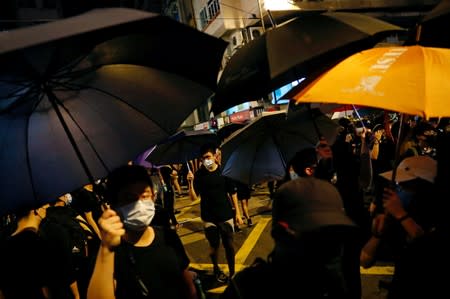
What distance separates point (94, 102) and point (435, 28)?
2831 millimetres

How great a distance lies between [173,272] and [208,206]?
9.63 ft

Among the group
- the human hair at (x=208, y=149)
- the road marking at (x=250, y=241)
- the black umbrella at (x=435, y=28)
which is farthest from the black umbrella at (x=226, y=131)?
the black umbrella at (x=435, y=28)

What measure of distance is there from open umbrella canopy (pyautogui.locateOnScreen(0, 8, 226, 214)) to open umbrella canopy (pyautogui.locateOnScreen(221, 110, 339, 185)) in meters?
1.54

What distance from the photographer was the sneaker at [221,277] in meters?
5.14

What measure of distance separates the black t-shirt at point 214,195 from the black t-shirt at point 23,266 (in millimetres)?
2699

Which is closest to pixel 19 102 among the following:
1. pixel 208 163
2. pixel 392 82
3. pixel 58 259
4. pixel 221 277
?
pixel 58 259

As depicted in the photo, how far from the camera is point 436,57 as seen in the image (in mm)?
1899

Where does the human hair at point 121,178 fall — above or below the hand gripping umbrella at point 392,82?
below

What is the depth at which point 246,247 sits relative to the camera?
21.1 ft

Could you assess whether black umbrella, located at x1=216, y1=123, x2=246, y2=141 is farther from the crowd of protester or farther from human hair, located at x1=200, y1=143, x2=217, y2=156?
the crowd of protester

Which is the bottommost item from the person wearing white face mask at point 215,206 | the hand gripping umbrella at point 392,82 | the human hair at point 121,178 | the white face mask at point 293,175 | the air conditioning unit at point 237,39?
the person wearing white face mask at point 215,206

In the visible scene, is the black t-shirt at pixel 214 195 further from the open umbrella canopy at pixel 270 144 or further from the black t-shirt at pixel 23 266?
the black t-shirt at pixel 23 266

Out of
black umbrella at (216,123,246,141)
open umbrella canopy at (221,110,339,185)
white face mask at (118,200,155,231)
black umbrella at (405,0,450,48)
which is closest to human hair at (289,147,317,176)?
black umbrella at (405,0,450,48)

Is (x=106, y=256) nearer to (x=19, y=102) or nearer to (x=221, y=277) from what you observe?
(x=19, y=102)
